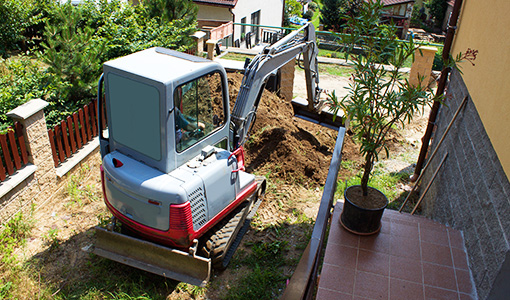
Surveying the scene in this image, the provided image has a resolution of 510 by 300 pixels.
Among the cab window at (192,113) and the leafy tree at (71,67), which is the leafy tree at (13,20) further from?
the cab window at (192,113)

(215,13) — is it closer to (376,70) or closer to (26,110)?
(26,110)

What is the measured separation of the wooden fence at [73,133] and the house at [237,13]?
10.6 meters

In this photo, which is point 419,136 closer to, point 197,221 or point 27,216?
point 197,221

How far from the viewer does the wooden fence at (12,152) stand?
6078 mm

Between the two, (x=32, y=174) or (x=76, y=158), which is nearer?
A: (x=32, y=174)

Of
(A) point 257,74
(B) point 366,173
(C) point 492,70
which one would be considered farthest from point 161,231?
(C) point 492,70

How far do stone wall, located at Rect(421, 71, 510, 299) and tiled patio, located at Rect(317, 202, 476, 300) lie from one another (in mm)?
194

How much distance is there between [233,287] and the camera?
552 cm

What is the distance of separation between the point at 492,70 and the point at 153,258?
470 cm

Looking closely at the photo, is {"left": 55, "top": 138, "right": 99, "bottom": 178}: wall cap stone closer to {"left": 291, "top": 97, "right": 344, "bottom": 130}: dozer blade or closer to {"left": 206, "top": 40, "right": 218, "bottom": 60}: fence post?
{"left": 291, "top": 97, "right": 344, "bottom": 130}: dozer blade

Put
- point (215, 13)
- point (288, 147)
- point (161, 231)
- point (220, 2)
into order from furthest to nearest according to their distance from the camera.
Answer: point (215, 13), point (220, 2), point (288, 147), point (161, 231)

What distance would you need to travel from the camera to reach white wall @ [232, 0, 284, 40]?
22.6m

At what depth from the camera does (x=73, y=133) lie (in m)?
7.48

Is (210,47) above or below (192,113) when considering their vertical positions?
below
